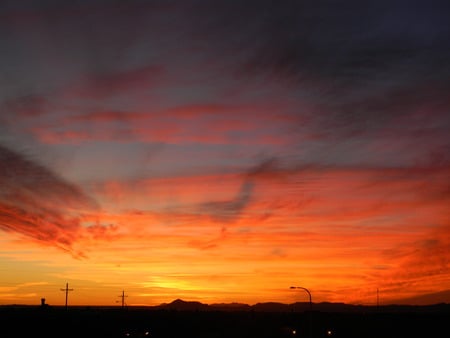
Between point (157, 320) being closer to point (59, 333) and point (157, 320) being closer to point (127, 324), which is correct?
point (127, 324)

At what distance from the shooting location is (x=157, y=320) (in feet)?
536

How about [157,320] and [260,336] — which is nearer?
[260,336]

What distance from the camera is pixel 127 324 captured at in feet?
464

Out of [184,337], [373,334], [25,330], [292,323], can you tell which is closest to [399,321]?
[292,323]

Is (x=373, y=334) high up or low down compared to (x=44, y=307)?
down

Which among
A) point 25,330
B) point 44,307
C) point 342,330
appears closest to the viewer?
point 25,330

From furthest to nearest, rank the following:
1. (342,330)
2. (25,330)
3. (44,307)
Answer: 1. (44,307)
2. (342,330)
3. (25,330)

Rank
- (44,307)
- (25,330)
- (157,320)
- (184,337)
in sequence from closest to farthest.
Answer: (25,330)
(184,337)
(44,307)
(157,320)

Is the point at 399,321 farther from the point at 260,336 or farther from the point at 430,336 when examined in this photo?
the point at 260,336

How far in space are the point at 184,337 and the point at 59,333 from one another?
26661 millimetres

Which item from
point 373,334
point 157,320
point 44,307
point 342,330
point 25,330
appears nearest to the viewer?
point 25,330

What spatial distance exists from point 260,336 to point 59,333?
4313cm

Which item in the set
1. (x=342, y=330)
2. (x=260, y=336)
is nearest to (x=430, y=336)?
(x=342, y=330)

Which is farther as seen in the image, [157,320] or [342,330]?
[157,320]
